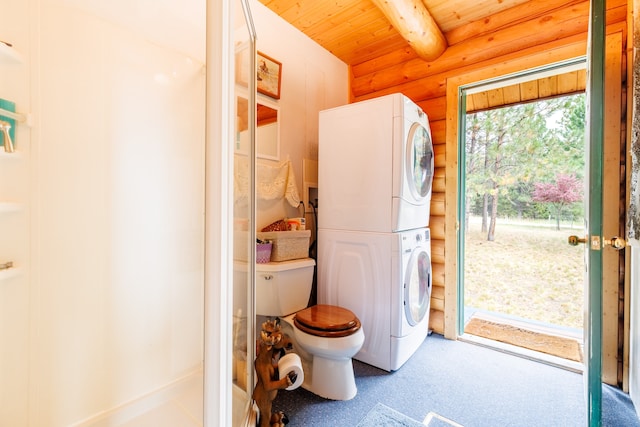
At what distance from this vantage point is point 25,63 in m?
1.06

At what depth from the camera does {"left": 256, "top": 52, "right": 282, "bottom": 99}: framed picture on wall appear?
6.34 ft

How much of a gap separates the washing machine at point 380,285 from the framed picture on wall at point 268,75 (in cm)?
110

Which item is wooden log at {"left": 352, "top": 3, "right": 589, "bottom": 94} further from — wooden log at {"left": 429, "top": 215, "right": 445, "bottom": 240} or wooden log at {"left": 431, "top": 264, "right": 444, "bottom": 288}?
wooden log at {"left": 431, "top": 264, "right": 444, "bottom": 288}

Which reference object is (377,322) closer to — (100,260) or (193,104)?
(100,260)

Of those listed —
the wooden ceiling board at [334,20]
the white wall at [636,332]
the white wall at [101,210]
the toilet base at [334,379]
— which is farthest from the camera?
the wooden ceiling board at [334,20]

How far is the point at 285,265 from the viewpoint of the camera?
171 centimetres

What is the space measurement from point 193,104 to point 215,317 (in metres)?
1.31

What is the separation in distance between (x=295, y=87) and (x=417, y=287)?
1.84 metres

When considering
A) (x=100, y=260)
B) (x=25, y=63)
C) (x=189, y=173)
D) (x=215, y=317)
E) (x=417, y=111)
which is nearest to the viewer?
(x=215, y=317)

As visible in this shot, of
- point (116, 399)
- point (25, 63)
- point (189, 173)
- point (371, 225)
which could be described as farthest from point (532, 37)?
point (116, 399)

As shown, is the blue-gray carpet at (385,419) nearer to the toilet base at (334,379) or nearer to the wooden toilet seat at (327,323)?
the toilet base at (334,379)

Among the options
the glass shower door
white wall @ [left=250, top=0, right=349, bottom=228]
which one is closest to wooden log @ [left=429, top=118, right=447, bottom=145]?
white wall @ [left=250, top=0, right=349, bottom=228]

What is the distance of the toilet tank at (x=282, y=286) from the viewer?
65.3 inches

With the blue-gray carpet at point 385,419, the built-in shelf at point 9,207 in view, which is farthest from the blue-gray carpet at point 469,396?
the built-in shelf at point 9,207
